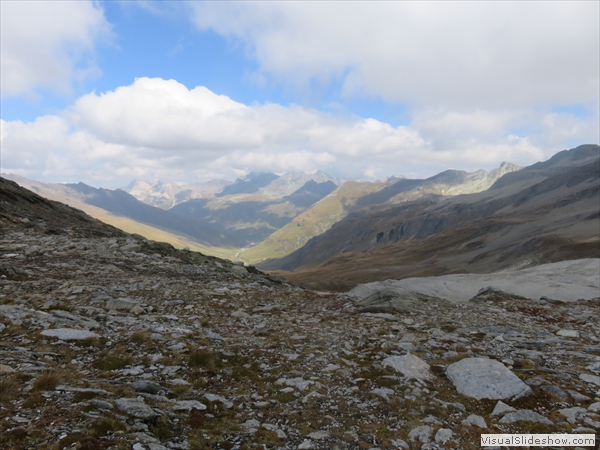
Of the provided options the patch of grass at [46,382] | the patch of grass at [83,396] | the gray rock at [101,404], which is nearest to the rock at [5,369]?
the patch of grass at [46,382]

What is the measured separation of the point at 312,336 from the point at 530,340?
965cm

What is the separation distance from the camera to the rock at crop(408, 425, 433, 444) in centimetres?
761

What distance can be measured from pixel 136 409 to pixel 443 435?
695 cm

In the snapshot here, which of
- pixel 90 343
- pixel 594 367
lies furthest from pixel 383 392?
pixel 90 343

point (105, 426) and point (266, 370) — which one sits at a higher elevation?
point (105, 426)

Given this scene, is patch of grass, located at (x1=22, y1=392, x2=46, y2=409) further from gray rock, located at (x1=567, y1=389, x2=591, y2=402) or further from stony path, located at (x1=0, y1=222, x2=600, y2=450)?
gray rock, located at (x1=567, y1=389, x2=591, y2=402)

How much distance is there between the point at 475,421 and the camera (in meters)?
8.44

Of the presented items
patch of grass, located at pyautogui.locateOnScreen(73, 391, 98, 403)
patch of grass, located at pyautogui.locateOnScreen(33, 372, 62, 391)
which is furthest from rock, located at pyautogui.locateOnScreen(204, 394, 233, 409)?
patch of grass, located at pyautogui.locateOnScreen(33, 372, 62, 391)

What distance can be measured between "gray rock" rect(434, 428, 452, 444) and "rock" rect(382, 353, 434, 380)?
9.63ft

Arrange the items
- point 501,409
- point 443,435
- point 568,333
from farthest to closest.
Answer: point 568,333 < point 501,409 < point 443,435

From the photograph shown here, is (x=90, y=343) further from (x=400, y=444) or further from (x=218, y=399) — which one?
(x=400, y=444)

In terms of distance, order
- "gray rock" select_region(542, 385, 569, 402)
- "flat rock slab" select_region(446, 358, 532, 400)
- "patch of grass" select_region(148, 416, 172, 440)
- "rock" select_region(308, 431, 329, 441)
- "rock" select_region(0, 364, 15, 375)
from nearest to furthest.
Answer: "patch of grass" select_region(148, 416, 172, 440) → "rock" select_region(308, 431, 329, 441) → "rock" select_region(0, 364, 15, 375) → "gray rock" select_region(542, 385, 569, 402) → "flat rock slab" select_region(446, 358, 532, 400)

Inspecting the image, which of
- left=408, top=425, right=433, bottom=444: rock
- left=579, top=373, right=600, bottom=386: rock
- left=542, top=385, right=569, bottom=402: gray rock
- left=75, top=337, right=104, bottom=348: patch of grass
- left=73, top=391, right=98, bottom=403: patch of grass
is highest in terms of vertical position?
left=579, top=373, right=600, bottom=386: rock

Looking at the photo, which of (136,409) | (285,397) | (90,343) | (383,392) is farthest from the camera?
(90,343)
